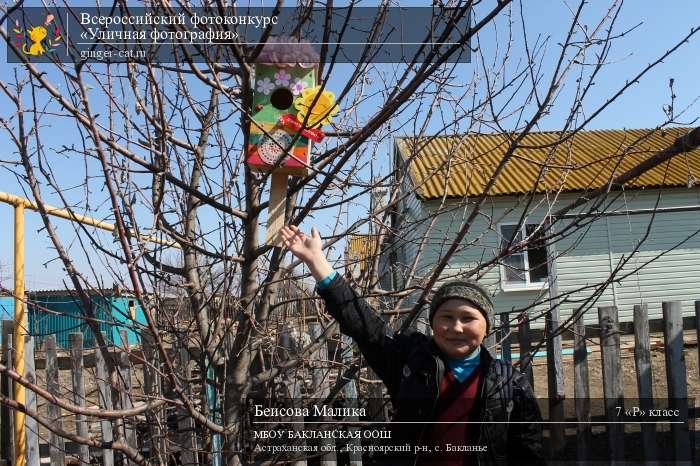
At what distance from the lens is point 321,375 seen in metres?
2.60

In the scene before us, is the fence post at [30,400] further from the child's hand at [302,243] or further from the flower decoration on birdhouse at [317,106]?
the flower decoration on birdhouse at [317,106]

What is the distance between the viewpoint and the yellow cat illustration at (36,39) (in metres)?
1.72

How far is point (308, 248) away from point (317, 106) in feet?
1.49

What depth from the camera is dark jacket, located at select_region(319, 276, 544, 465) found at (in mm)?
1641

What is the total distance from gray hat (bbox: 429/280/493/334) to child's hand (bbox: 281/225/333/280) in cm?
35

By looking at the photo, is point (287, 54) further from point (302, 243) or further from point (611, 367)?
point (611, 367)

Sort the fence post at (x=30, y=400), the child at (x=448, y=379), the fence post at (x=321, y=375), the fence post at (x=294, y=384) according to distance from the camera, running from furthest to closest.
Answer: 1. the fence post at (x=30, y=400)
2. the fence post at (x=321, y=375)
3. the fence post at (x=294, y=384)
4. the child at (x=448, y=379)

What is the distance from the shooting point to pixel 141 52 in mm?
1851

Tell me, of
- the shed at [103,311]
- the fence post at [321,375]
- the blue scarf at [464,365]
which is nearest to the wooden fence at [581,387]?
the shed at [103,311]

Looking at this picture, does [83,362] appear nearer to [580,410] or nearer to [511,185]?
[580,410]

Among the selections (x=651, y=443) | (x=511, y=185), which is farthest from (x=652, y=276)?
(x=651, y=443)

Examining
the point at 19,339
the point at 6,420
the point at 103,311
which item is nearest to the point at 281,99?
the point at 103,311

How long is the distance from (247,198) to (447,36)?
875 millimetres

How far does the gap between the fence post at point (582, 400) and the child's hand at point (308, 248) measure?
2.06m
